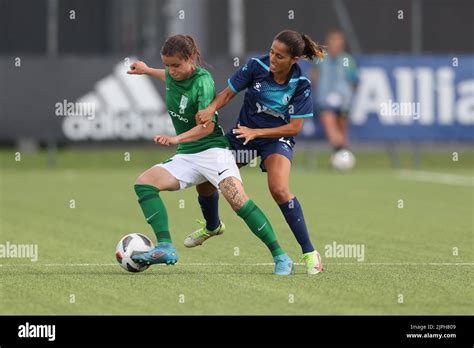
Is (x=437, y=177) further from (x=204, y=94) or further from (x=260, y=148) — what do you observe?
(x=204, y=94)

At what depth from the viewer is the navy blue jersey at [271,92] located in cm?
1093

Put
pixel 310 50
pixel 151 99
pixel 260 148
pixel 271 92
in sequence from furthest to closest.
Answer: pixel 151 99, pixel 260 148, pixel 271 92, pixel 310 50

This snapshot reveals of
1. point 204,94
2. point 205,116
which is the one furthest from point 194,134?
point 204,94

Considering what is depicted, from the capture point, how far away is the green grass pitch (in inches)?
362

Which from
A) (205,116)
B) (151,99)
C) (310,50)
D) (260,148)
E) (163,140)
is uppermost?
(310,50)

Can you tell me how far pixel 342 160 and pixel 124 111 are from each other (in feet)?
13.6

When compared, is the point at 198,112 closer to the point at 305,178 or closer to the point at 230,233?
the point at 230,233

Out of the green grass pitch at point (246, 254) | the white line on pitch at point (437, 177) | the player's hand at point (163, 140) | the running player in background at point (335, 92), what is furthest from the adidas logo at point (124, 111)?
the player's hand at point (163, 140)

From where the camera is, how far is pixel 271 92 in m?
11.0
